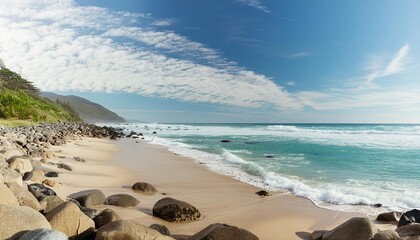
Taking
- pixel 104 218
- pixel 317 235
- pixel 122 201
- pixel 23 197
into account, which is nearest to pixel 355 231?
pixel 317 235

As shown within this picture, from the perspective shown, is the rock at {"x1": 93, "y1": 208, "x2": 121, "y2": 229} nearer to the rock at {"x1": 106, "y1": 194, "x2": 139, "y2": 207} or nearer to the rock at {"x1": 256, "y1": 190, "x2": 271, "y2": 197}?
the rock at {"x1": 106, "y1": 194, "x2": 139, "y2": 207}

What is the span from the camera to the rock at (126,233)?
4.83 m

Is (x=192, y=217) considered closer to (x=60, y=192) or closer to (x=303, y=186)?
(x=60, y=192)

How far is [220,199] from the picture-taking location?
9.74 metres

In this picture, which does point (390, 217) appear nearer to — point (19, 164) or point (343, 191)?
point (343, 191)

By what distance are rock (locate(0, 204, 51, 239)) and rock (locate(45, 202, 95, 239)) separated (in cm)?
Answer: 44

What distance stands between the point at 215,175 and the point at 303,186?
4.01 metres

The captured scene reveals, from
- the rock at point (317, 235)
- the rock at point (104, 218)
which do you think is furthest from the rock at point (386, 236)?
the rock at point (104, 218)

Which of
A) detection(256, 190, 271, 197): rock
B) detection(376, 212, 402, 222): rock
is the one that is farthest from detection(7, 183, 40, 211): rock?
detection(376, 212, 402, 222): rock

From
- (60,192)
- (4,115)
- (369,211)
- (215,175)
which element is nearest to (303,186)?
(369,211)

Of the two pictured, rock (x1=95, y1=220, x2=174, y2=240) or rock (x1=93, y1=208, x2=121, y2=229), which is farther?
rock (x1=93, y1=208, x2=121, y2=229)

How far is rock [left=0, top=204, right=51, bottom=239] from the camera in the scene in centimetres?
435

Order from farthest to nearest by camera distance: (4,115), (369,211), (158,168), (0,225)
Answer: (4,115)
(158,168)
(369,211)
(0,225)

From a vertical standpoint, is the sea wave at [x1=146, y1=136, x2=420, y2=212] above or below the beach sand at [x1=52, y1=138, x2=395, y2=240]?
above
